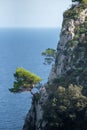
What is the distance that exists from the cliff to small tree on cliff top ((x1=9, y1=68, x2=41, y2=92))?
7.37 ft

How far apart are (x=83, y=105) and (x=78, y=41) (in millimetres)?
14951

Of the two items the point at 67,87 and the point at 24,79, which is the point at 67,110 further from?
the point at 24,79

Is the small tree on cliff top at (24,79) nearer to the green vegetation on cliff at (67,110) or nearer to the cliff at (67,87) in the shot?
the cliff at (67,87)

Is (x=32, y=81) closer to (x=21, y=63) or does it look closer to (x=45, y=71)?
(x=45, y=71)

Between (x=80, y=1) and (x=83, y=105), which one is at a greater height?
(x=80, y=1)

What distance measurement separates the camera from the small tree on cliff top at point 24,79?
79500 millimetres

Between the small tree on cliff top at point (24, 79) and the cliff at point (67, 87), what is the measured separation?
2.25 m

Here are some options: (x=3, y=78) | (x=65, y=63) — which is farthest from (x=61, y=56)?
(x=3, y=78)

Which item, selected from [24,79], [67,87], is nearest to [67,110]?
[67,87]

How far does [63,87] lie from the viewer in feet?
240

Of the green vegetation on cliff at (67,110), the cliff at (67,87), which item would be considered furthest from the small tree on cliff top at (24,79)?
the green vegetation on cliff at (67,110)

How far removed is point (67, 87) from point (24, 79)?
9979 millimetres

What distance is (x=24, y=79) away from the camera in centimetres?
8012

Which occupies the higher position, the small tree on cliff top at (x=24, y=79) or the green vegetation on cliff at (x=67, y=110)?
the small tree on cliff top at (x=24, y=79)
